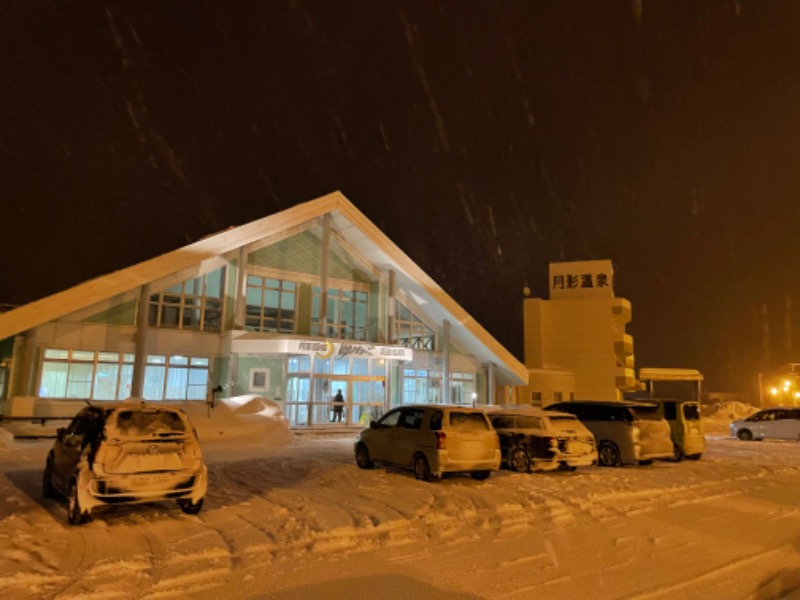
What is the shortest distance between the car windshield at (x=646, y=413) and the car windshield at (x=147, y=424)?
11.0 meters

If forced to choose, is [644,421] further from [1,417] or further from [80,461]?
[1,417]

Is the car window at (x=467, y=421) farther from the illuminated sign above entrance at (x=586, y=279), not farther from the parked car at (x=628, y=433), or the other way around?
the illuminated sign above entrance at (x=586, y=279)

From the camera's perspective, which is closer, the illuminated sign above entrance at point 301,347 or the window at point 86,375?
the window at point 86,375

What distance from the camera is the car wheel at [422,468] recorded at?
10922 millimetres

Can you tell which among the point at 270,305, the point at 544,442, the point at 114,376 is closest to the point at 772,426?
the point at 544,442

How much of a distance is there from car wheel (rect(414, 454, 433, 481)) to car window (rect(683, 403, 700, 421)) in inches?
359

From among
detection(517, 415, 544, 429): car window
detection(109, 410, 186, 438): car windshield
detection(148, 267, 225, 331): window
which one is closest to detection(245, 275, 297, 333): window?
detection(148, 267, 225, 331): window

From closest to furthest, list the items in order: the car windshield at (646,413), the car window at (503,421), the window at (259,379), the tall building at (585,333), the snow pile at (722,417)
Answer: the car window at (503,421), the car windshield at (646,413), the window at (259,379), the snow pile at (722,417), the tall building at (585,333)

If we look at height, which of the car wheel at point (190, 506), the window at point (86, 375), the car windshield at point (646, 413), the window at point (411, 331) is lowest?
the car wheel at point (190, 506)

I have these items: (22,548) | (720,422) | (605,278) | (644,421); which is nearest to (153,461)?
(22,548)

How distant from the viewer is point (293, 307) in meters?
25.4

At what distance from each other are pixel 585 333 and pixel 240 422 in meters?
29.9

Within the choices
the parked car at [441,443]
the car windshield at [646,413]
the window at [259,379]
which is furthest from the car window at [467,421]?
the window at [259,379]

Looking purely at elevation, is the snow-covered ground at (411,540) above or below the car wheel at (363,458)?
below
